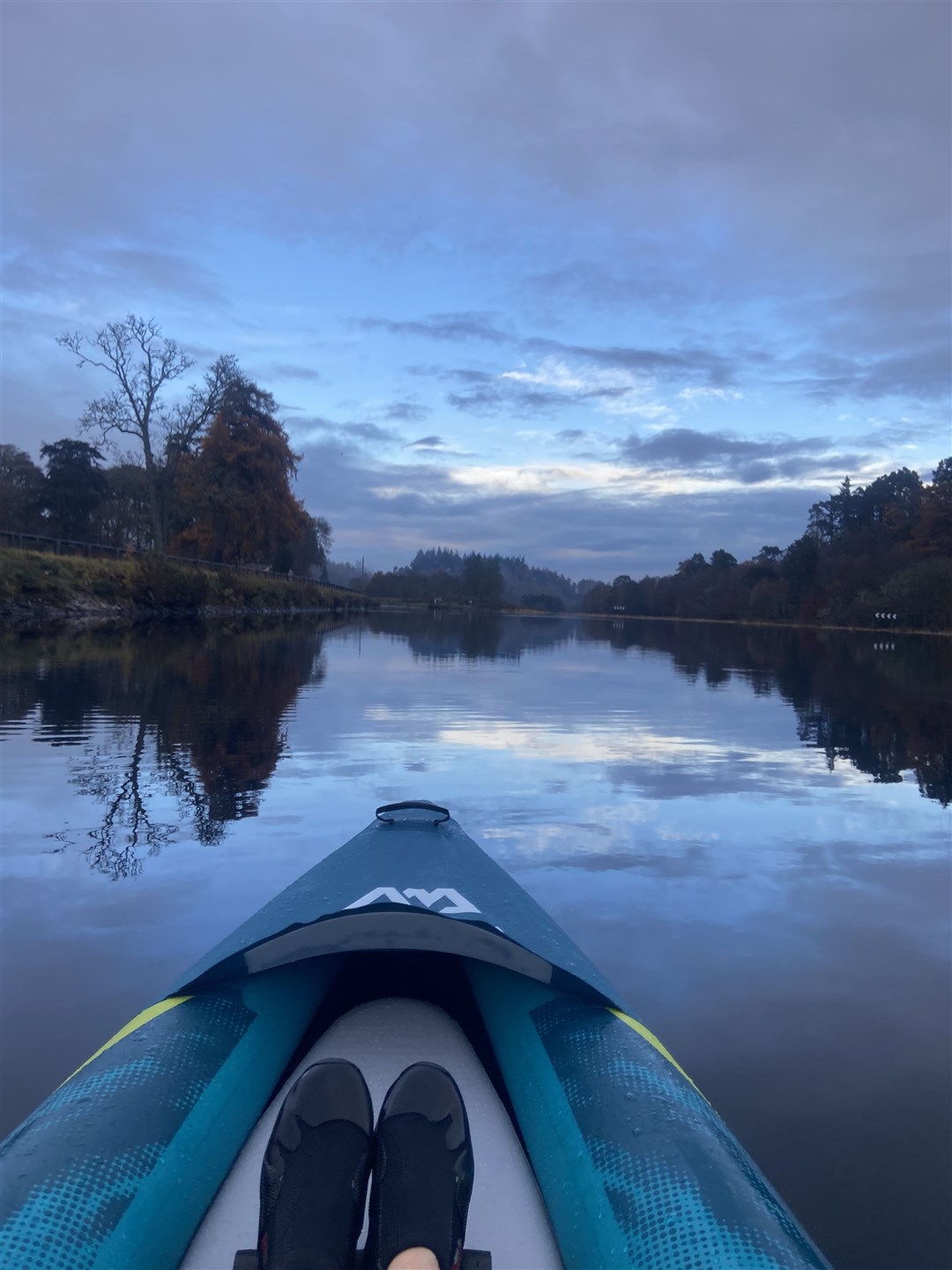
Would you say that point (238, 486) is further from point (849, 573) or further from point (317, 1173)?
point (849, 573)

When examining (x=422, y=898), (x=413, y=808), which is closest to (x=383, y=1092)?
(x=422, y=898)

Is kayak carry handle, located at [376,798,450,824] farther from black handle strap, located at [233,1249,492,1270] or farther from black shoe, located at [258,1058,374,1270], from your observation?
black handle strap, located at [233,1249,492,1270]

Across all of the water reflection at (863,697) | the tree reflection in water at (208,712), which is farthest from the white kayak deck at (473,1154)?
the water reflection at (863,697)

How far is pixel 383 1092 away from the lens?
245 cm

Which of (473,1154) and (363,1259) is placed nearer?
(363,1259)

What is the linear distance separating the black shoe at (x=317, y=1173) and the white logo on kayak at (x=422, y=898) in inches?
24.9

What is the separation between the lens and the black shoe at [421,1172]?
167 cm

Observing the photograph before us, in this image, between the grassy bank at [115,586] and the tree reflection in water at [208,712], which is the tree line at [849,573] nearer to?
the tree reflection in water at [208,712]

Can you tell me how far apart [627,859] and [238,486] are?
111ft

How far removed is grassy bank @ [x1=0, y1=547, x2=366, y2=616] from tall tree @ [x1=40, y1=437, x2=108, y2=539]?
7132mm

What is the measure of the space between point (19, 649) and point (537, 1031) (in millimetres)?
14760

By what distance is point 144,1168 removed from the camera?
1.75m

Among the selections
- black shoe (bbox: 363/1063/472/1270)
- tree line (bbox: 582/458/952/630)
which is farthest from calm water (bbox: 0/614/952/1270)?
tree line (bbox: 582/458/952/630)

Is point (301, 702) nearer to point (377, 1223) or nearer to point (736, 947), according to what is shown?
→ point (736, 947)
